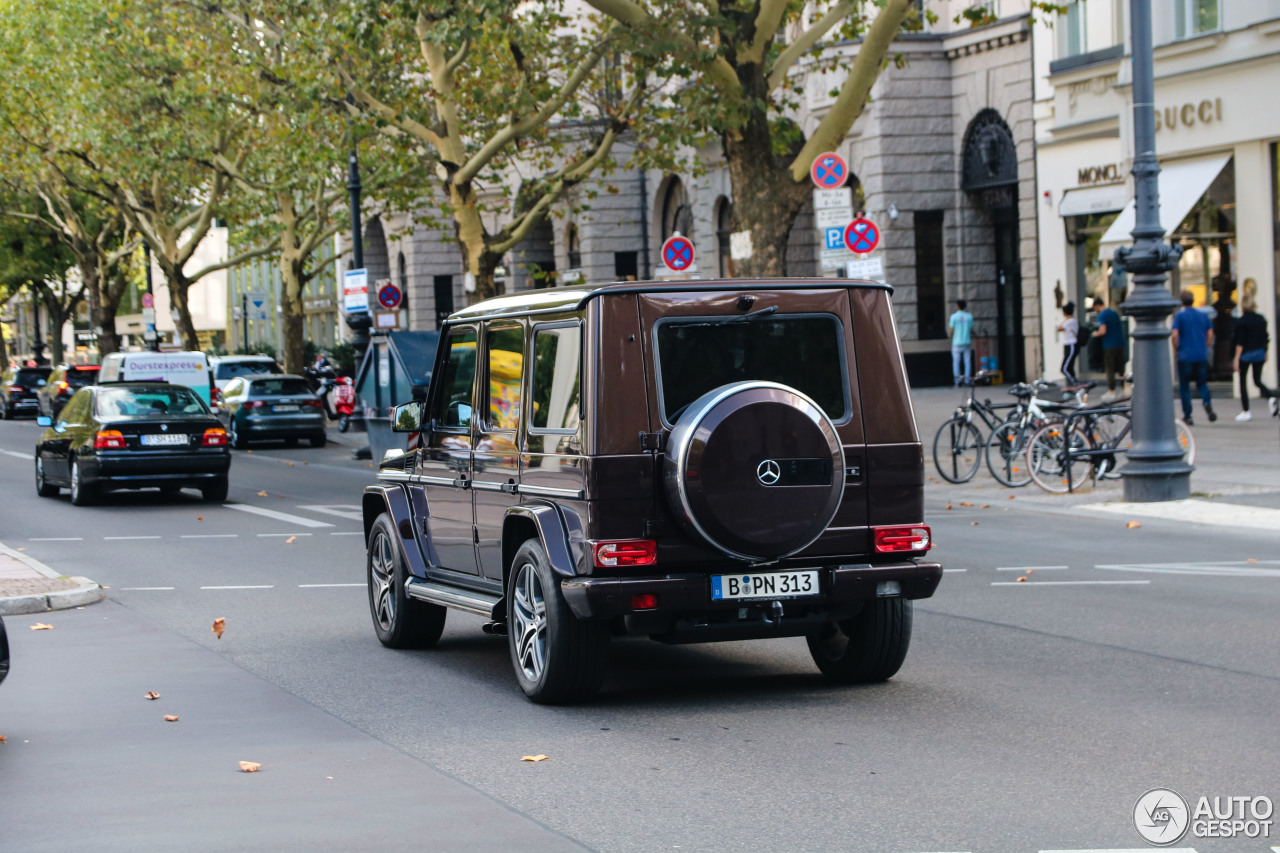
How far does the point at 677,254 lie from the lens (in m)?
23.6

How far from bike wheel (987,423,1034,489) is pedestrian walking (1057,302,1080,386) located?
37.4 feet

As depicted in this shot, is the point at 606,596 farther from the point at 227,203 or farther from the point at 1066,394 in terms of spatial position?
the point at 227,203

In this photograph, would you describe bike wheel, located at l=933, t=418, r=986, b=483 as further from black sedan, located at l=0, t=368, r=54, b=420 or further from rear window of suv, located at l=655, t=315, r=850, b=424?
black sedan, located at l=0, t=368, r=54, b=420

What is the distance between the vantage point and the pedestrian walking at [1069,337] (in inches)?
1176

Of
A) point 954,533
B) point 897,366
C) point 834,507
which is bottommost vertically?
point 954,533

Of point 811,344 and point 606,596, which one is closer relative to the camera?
point 606,596

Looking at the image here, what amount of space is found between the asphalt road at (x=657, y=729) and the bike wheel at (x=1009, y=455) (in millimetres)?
6171

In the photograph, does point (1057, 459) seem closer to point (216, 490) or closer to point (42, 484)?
point (216, 490)

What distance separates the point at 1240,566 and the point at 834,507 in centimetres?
588

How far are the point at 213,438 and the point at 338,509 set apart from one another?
7.94 ft

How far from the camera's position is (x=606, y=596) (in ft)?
23.7

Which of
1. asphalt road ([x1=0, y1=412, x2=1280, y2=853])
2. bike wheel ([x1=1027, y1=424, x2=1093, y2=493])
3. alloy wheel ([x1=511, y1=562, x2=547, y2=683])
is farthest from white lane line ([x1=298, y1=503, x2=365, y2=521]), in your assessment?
alloy wheel ([x1=511, y1=562, x2=547, y2=683])

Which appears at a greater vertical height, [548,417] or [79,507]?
[548,417]

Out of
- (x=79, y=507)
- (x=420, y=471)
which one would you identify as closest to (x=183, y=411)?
(x=79, y=507)
